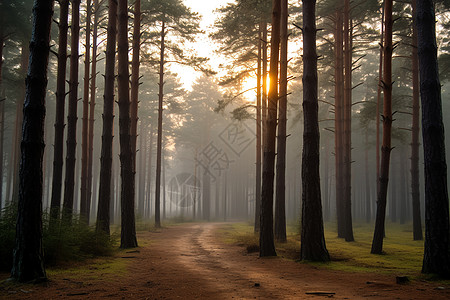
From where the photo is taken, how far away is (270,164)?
39.2 ft

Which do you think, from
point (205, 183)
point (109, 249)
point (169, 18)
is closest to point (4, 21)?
point (169, 18)

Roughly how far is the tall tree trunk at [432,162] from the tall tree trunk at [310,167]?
2911 millimetres

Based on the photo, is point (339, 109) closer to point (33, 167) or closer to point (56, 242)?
point (56, 242)

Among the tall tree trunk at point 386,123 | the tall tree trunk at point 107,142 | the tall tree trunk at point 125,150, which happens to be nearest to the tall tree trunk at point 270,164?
the tall tree trunk at point 386,123

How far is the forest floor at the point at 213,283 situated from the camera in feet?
20.1

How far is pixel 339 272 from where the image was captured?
8.70 metres

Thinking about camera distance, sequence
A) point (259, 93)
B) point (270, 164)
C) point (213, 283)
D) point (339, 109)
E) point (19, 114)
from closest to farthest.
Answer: point (213, 283) → point (270, 164) → point (339, 109) → point (259, 93) → point (19, 114)

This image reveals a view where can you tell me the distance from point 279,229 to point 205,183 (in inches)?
1407

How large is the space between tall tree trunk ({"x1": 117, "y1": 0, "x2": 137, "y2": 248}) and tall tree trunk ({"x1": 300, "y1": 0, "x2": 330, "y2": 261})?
696 cm

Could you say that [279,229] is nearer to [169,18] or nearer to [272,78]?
[272,78]

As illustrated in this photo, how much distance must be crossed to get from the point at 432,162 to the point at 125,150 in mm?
10622

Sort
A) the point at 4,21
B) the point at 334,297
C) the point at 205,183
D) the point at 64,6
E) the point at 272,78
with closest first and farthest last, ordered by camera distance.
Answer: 1. the point at 334,297
2. the point at 272,78
3. the point at 64,6
4. the point at 4,21
5. the point at 205,183

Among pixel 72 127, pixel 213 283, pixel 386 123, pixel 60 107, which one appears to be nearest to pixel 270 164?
pixel 386 123

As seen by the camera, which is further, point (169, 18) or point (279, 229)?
point (169, 18)
